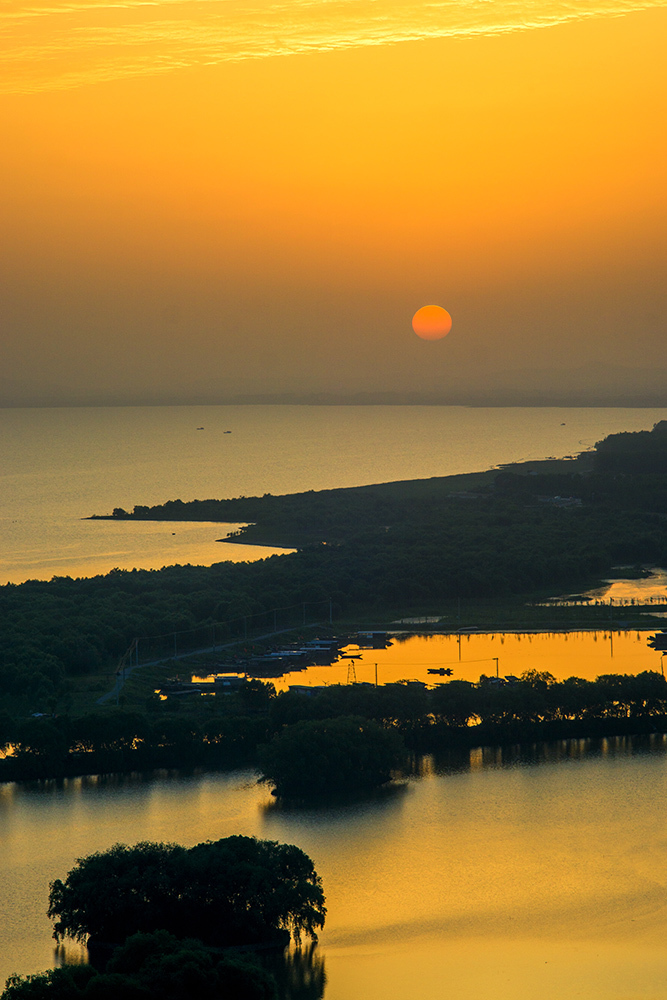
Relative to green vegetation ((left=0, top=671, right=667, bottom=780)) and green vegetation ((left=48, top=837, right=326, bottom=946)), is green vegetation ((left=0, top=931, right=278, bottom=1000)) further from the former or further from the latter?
green vegetation ((left=0, top=671, right=667, bottom=780))

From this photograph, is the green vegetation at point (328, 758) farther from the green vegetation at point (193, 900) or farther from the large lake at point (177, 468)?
the large lake at point (177, 468)

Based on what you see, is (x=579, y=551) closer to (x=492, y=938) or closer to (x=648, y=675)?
(x=648, y=675)

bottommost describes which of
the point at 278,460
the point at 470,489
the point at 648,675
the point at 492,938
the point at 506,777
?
the point at 492,938

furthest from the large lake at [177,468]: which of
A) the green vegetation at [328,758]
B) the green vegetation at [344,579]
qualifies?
the green vegetation at [328,758]

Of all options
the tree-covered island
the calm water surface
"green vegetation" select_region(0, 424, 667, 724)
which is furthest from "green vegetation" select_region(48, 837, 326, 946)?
"green vegetation" select_region(0, 424, 667, 724)

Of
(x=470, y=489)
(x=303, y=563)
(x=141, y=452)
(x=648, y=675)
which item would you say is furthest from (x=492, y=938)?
(x=141, y=452)

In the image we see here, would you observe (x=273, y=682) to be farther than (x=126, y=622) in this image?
No

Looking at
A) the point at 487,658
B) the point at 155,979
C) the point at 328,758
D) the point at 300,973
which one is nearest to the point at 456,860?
the point at 328,758

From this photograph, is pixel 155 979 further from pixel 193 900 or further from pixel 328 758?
pixel 328 758
